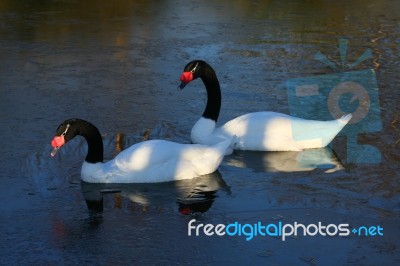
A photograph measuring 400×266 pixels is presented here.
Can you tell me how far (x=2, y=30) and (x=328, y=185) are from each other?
26.1 ft

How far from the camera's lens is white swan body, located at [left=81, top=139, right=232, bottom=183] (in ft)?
24.1

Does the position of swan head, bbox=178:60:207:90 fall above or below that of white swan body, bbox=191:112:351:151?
above

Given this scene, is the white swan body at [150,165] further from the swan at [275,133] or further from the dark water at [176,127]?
the swan at [275,133]

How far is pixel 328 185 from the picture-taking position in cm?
736

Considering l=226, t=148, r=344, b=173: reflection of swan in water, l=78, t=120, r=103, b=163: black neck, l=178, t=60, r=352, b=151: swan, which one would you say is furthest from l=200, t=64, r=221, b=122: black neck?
l=78, t=120, r=103, b=163: black neck

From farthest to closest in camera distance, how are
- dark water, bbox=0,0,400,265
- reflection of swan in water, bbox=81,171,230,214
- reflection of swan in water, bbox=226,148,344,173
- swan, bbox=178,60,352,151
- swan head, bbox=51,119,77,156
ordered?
1. swan, bbox=178,60,352,151
2. reflection of swan in water, bbox=226,148,344,173
3. swan head, bbox=51,119,77,156
4. reflection of swan in water, bbox=81,171,230,214
5. dark water, bbox=0,0,400,265

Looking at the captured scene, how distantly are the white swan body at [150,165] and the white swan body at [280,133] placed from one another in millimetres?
807

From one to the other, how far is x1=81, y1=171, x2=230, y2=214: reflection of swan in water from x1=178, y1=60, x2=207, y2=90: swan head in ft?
4.40

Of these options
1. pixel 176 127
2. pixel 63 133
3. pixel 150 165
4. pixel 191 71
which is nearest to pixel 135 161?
pixel 150 165

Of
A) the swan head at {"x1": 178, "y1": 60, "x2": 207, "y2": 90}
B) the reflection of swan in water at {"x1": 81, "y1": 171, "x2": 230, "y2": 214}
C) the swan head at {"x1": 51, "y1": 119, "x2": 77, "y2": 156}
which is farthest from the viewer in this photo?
the swan head at {"x1": 178, "y1": 60, "x2": 207, "y2": 90}

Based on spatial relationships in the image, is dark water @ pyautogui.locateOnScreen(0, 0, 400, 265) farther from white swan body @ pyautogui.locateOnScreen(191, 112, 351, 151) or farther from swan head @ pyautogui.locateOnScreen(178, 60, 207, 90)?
swan head @ pyautogui.locateOnScreen(178, 60, 207, 90)

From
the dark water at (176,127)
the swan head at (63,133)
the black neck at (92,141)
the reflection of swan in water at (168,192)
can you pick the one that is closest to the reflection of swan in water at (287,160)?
the dark water at (176,127)

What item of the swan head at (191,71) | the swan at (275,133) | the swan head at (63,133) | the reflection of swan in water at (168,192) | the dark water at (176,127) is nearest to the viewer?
the dark water at (176,127)

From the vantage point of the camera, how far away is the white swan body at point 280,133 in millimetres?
8273
